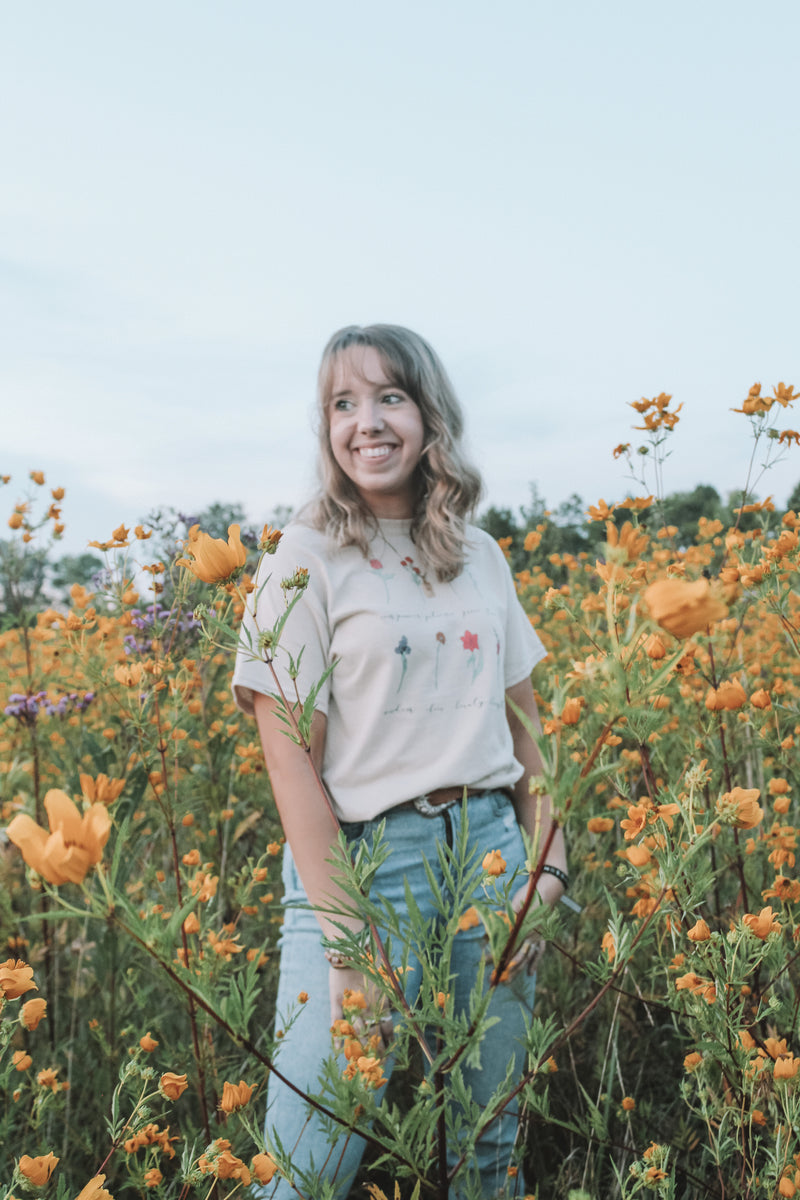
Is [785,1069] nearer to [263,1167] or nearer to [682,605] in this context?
[263,1167]

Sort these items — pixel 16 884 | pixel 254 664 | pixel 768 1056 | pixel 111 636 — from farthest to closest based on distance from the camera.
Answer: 1. pixel 16 884
2. pixel 111 636
3. pixel 254 664
4. pixel 768 1056

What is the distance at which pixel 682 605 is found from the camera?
0.52 m

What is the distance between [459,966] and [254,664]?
2.43ft

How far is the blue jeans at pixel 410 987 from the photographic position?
1.48m

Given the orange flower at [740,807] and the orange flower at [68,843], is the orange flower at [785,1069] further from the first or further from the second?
the orange flower at [68,843]

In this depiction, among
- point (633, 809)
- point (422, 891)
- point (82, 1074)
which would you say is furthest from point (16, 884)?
point (633, 809)

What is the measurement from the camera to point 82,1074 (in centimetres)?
185

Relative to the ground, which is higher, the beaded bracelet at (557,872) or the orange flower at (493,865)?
the orange flower at (493,865)

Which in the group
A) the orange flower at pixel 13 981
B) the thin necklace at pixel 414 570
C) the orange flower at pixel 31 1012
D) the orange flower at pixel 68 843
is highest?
the thin necklace at pixel 414 570

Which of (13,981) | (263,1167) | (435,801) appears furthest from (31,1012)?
(435,801)

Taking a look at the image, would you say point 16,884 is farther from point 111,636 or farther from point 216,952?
point 216,952

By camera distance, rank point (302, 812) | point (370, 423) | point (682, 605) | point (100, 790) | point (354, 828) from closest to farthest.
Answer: point (682, 605) < point (100, 790) < point (302, 812) < point (354, 828) < point (370, 423)

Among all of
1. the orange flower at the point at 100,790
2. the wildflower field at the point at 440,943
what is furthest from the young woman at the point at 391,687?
the orange flower at the point at 100,790

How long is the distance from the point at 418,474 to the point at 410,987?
1.10m
